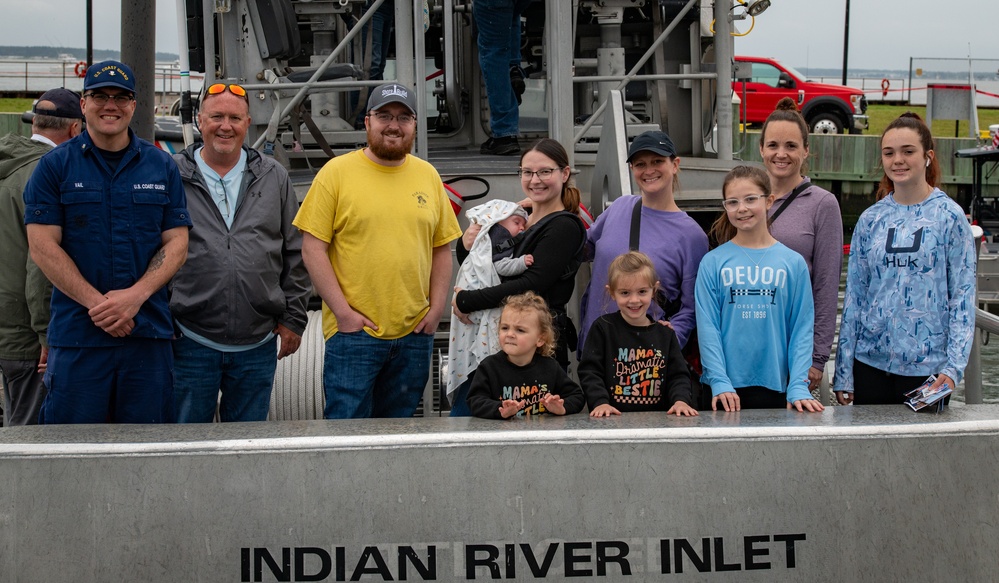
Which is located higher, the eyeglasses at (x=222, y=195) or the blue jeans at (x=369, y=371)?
the eyeglasses at (x=222, y=195)

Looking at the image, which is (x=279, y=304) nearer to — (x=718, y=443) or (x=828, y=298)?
(x=718, y=443)

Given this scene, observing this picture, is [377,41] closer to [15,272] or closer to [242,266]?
[15,272]

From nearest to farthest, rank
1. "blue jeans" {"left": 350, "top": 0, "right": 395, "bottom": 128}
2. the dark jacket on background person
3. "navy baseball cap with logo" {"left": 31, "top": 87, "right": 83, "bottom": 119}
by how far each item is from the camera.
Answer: the dark jacket on background person, "navy baseball cap with logo" {"left": 31, "top": 87, "right": 83, "bottom": 119}, "blue jeans" {"left": 350, "top": 0, "right": 395, "bottom": 128}

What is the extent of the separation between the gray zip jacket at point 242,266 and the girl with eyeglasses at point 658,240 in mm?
1346

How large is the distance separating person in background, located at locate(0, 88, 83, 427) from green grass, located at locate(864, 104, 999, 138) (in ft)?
106

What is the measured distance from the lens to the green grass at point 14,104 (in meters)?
41.6

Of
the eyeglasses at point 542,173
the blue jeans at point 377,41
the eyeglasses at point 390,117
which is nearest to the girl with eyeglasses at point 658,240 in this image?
the eyeglasses at point 542,173

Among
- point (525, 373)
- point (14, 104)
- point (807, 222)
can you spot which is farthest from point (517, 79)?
point (14, 104)

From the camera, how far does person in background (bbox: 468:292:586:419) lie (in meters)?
4.27

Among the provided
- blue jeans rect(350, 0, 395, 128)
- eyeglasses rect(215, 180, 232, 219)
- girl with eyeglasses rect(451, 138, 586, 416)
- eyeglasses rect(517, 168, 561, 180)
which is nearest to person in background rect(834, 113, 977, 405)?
girl with eyeglasses rect(451, 138, 586, 416)

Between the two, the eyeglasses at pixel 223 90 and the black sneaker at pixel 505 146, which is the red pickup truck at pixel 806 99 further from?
the eyeglasses at pixel 223 90

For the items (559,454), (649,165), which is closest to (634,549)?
(559,454)

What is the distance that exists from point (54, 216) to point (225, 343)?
86 cm

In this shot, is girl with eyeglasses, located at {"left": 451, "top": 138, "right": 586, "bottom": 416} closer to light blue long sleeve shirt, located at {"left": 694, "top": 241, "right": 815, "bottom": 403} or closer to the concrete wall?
light blue long sleeve shirt, located at {"left": 694, "top": 241, "right": 815, "bottom": 403}
